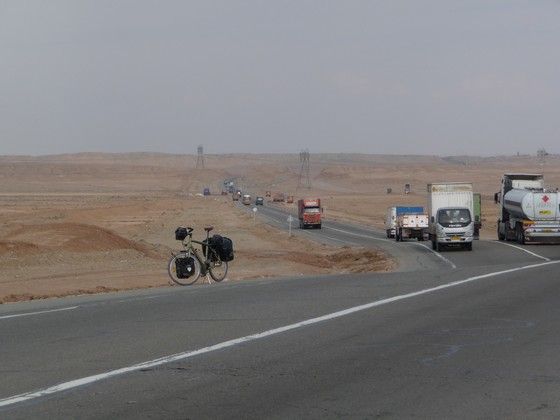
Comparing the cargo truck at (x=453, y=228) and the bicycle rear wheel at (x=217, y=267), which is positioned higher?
the bicycle rear wheel at (x=217, y=267)

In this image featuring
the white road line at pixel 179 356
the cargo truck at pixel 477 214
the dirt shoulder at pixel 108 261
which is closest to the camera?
the white road line at pixel 179 356

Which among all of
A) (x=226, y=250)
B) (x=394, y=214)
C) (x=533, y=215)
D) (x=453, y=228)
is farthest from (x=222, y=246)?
(x=394, y=214)

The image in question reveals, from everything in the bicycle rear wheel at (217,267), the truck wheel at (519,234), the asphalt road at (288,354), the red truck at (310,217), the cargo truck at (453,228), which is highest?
the asphalt road at (288,354)

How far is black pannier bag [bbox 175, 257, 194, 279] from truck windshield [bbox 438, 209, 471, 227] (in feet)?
76.4

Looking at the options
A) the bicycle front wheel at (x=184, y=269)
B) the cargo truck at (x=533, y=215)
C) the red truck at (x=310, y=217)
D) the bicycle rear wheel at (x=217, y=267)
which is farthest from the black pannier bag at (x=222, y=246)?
the red truck at (x=310, y=217)

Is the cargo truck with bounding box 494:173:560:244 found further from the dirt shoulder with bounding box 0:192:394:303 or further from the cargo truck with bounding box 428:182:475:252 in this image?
the dirt shoulder with bounding box 0:192:394:303

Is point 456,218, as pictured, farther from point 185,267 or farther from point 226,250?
point 185,267

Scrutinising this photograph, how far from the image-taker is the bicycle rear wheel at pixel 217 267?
23.3 metres

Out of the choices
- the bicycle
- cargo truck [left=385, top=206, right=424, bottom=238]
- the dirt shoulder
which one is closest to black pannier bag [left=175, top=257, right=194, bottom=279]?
the bicycle

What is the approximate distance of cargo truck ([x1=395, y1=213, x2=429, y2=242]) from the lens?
203ft

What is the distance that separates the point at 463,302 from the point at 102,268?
720 inches

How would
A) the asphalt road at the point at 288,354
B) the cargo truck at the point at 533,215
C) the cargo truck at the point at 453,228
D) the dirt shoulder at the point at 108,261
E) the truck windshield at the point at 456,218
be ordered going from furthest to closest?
the cargo truck at the point at 533,215
the truck windshield at the point at 456,218
the cargo truck at the point at 453,228
the dirt shoulder at the point at 108,261
the asphalt road at the point at 288,354

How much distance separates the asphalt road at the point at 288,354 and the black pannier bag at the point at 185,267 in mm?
2643

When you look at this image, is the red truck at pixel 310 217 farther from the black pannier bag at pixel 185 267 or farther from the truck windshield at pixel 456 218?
the black pannier bag at pixel 185 267
